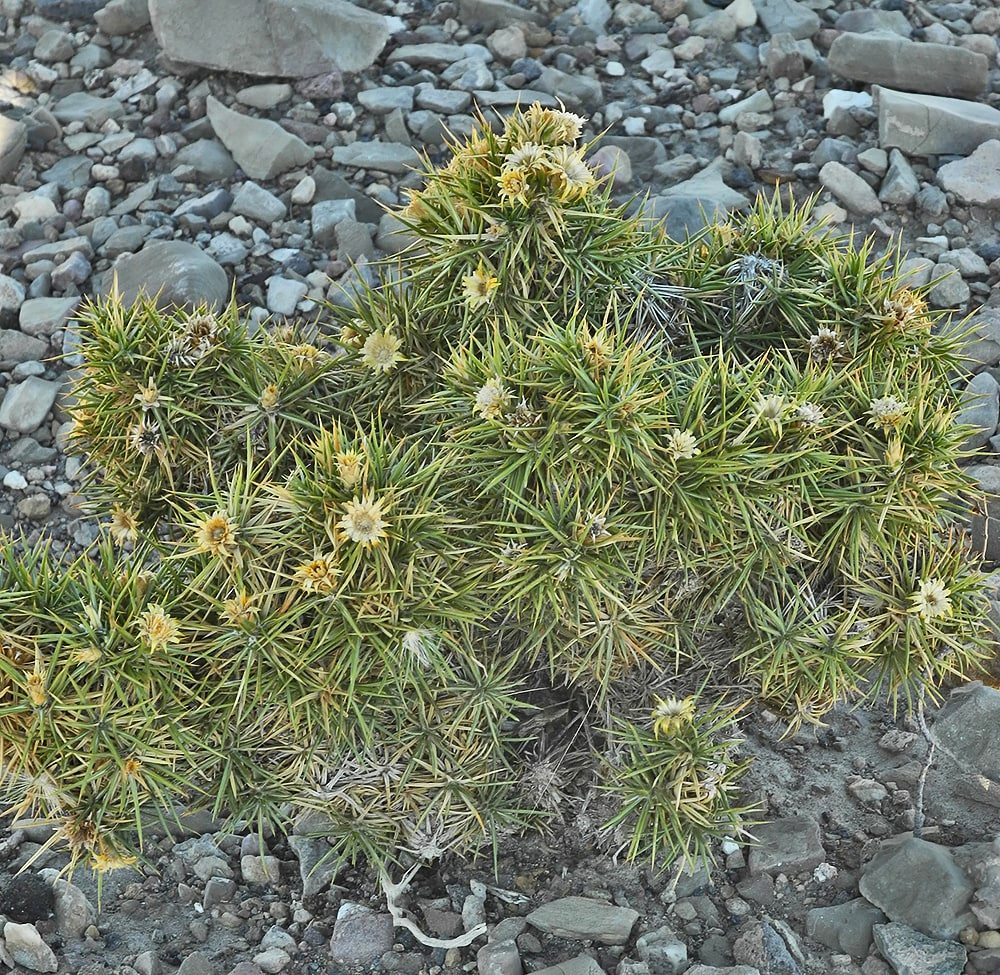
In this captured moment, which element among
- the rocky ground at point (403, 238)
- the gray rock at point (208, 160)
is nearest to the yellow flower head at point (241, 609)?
the rocky ground at point (403, 238)

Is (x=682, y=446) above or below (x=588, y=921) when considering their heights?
above

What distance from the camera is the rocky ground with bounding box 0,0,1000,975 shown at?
315cm

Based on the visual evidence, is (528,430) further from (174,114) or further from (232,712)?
(174,114)

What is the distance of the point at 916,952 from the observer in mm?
2984

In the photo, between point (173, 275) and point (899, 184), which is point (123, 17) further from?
point (899, 184)

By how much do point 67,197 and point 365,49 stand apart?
5.21 ft

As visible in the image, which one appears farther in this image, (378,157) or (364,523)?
(378,157)

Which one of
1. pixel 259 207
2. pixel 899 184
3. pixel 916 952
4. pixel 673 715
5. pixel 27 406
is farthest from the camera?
pixel 259 207

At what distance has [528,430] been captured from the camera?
2.70 m

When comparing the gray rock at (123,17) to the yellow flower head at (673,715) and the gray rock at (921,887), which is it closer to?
the yellow flower head at (673,715)

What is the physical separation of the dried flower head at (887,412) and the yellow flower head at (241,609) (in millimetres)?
1405

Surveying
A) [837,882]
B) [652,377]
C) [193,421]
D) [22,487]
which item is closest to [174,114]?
→ [22,487]

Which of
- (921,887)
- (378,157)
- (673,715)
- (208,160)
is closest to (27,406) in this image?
(208,160)

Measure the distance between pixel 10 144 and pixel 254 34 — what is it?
1.24 meters
